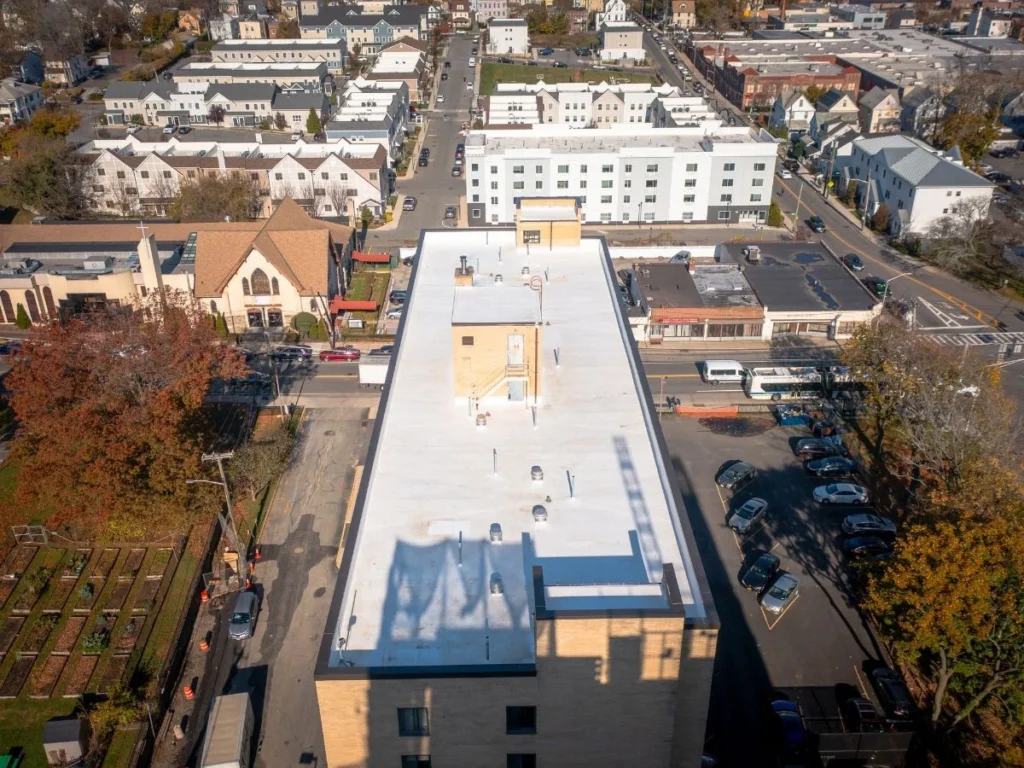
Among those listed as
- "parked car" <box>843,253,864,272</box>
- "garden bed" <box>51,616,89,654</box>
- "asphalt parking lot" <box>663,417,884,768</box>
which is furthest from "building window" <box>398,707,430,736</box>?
"parked car" <box>843,253,864,272</box>

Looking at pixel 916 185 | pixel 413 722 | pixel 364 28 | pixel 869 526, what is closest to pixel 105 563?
pixel 413 722

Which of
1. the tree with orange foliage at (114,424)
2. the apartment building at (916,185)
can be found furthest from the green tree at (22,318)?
the apartment building at (916,185)

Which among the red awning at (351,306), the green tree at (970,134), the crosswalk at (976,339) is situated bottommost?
the crosswalk at (976,339)

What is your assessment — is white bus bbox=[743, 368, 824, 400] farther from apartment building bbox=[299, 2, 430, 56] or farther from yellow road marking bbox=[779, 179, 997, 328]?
apartment building bbox=[299, 2, 430, 56]

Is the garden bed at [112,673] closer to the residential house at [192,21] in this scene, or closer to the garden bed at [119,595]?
the garden bed at [119,595]

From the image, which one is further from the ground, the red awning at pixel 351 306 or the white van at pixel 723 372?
the red awning at pixel 351 306

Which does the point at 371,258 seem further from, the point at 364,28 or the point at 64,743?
the point at 364,28

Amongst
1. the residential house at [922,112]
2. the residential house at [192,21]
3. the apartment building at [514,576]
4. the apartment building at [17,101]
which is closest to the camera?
the apartment building at [514,576]
